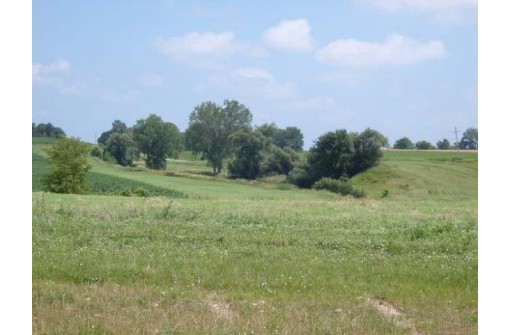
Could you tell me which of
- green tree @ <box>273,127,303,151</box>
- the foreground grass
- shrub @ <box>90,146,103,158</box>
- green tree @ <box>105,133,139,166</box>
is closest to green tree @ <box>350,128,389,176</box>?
green tree @ <box>273,127,303,151</box>

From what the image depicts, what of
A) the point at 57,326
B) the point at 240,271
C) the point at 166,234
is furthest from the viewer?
the point at 166,234

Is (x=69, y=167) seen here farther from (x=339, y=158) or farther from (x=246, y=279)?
(x=246, y=279)

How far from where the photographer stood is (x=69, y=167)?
36.0m

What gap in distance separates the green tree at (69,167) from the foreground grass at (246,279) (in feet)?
76.0

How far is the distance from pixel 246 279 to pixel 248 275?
0.21 metres

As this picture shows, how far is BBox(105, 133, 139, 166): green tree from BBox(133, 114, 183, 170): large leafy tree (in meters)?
Answer: 0.35

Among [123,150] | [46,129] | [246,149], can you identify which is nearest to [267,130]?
[246,149]

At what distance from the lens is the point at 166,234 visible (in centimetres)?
1088

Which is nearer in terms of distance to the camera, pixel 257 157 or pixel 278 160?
pixel 278 160

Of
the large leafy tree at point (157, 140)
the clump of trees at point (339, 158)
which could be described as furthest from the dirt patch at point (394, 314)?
the clump of trees at point (339, 158)
